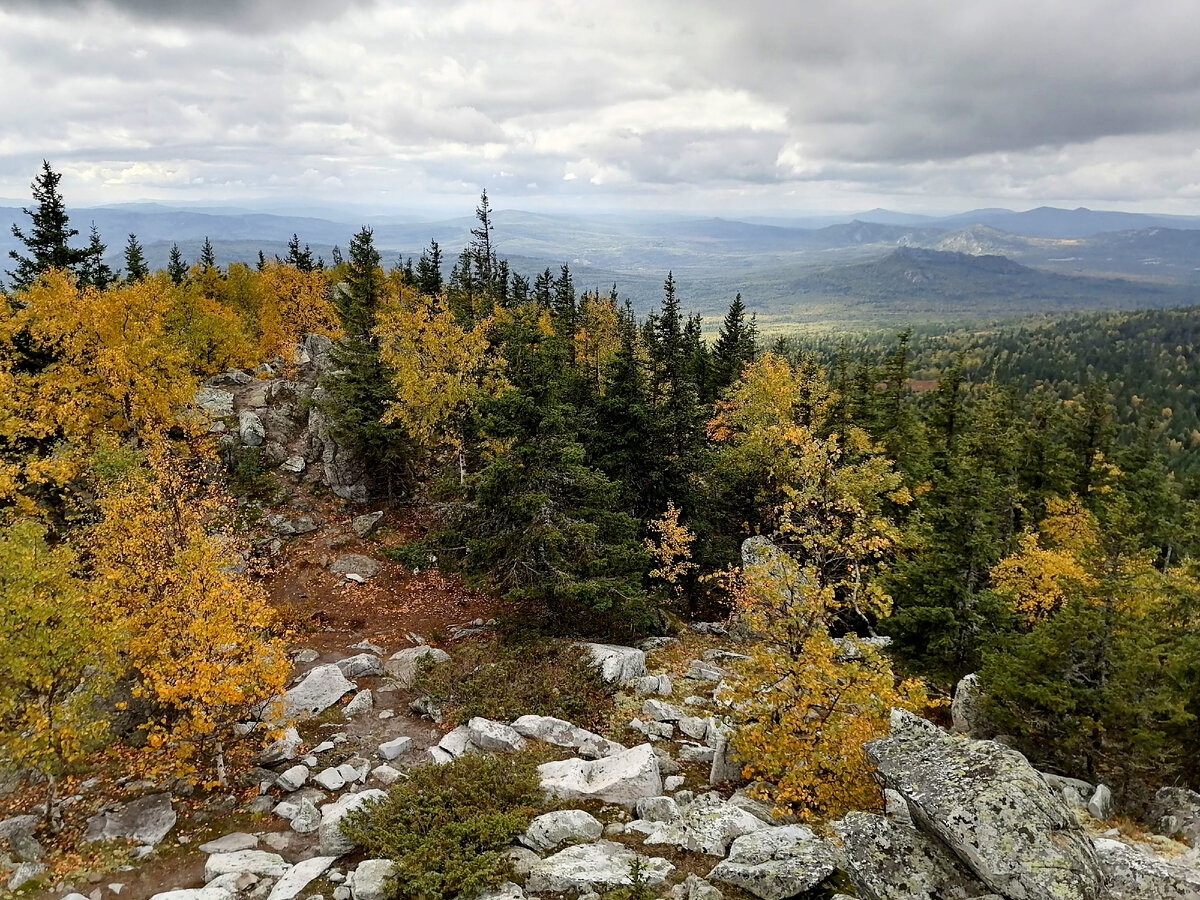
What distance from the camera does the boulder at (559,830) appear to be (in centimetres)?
1323

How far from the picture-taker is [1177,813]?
17.6 m

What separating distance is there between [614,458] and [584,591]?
888 centimetres

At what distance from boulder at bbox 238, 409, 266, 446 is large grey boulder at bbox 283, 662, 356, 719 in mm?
24315

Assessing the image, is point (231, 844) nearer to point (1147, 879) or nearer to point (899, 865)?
point (899, 865)

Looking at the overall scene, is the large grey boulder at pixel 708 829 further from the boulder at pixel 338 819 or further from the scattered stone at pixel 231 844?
the scattered stone at pixel 231 844

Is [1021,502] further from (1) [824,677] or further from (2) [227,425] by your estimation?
(2) [227,425]

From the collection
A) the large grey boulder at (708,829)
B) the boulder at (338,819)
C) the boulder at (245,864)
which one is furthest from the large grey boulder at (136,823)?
the large grey boulder at (708,829)

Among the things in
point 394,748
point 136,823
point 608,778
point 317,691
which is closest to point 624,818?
point 608,778

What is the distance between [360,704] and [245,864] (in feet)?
26.5

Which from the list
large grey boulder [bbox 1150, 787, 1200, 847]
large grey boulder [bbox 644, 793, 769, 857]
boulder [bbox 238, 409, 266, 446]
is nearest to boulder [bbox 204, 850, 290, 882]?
large grey boulder [bbox 644, 793, 769, 857]

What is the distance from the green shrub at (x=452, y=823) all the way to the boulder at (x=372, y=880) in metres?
0.19

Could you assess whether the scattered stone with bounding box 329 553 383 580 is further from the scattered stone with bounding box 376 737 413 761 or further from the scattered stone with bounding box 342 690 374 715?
the scattered stone with bounding box 376 737 413 761

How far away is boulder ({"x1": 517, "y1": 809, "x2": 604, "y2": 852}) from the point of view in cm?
1323

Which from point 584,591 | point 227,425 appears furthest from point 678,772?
point 227,425
